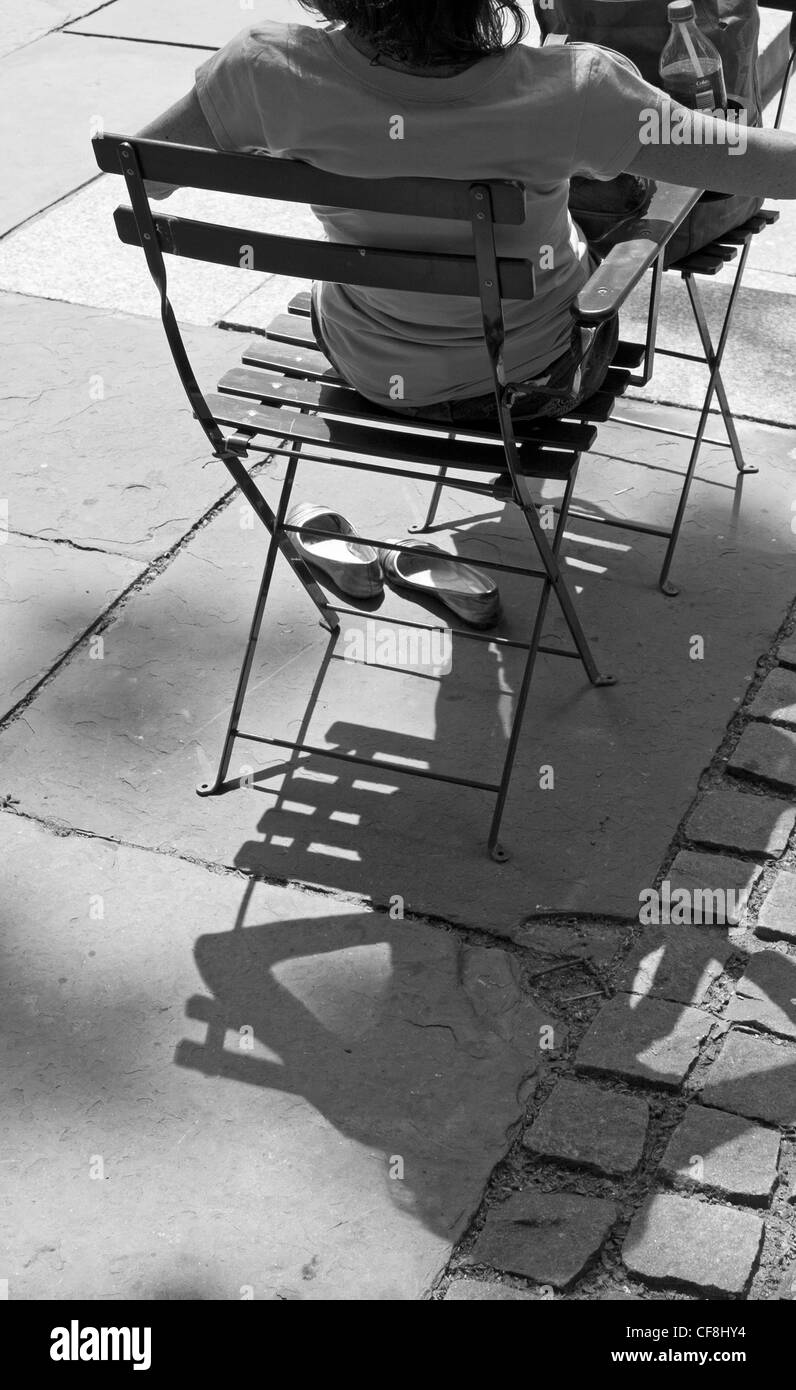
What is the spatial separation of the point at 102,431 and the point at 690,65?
1.80m

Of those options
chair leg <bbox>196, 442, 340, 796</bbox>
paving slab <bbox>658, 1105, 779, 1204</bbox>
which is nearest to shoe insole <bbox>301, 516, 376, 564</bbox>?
chair leg <bbox>196, 442, 340, 796</bbox>

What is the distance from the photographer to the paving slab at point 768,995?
242cm

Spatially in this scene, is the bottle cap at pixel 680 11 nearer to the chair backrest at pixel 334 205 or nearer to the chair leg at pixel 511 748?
the chair backrest at pixel 334 205

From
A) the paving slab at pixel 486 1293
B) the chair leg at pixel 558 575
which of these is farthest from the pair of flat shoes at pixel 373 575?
the paving slab at pixel 486 1293

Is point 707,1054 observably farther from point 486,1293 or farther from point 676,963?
point 486,1293

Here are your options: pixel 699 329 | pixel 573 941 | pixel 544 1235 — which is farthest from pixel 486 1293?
pixel 699 329

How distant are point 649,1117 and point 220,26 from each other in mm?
5642

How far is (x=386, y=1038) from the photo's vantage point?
7.91 ft

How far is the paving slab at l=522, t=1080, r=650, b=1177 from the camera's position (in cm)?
221

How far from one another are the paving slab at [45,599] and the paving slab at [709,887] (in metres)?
1.35

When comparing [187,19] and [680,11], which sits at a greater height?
[680,11]

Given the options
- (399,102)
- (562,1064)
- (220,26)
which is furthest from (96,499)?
(220,26)

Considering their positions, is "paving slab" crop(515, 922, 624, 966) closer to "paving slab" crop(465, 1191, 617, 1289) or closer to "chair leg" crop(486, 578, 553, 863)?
"chair leg" crop(486, 578, 553, 863)

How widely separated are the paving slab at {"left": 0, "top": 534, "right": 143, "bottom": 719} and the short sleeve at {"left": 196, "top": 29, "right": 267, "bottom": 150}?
1.26 meters
